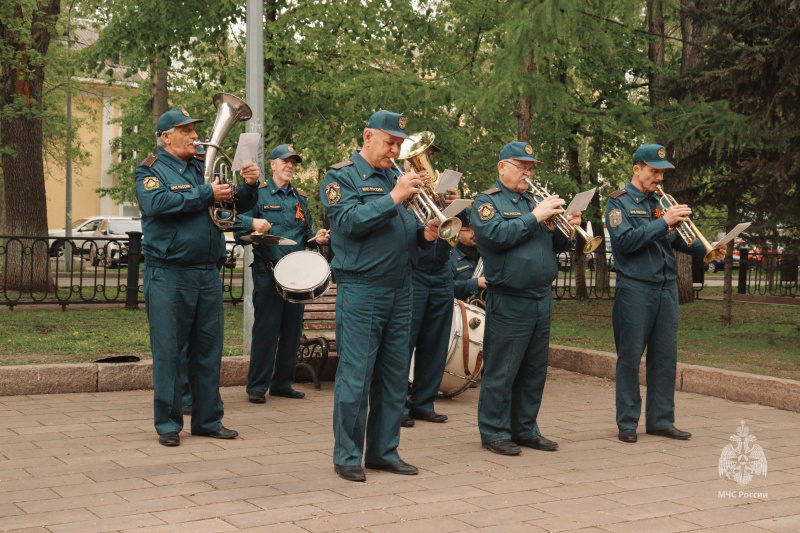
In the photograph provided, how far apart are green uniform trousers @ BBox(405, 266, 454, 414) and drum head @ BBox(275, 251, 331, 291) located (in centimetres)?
80

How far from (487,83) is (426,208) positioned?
6439mm

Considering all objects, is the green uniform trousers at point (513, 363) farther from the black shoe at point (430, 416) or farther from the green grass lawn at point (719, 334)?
the green grass lawn at point (719, 334)

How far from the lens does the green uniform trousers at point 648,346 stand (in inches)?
267

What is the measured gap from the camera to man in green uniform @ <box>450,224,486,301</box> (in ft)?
27.6

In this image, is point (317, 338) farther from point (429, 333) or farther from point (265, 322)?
point (429, 333)

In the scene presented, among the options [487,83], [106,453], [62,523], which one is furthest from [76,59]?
[62,523]

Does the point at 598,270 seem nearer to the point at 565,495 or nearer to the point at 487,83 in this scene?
the point at 487,83

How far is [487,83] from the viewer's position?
11609 millimetres

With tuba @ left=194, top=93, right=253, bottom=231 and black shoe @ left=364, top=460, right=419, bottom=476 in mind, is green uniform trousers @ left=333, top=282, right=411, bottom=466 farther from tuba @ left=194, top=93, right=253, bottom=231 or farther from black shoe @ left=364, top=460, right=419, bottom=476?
tuba @ left=194, top=93, right=253, bottom=231

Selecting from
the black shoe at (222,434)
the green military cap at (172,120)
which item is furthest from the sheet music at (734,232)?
the green military cap at (172,120)

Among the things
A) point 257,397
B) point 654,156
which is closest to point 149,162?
point 257,397

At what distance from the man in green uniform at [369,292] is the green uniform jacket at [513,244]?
29.5 inches

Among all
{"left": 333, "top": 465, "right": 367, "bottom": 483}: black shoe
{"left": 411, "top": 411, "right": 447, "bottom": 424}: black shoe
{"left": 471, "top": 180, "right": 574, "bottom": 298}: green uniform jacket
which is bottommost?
{"left": 411, "top": 411, "right": 447, "bottom": 424}: black shoe

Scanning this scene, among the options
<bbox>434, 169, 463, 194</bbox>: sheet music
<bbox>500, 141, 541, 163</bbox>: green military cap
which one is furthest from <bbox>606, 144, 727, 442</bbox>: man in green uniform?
<bbox>434, 169, 463, 194</bbox>: sheet music
